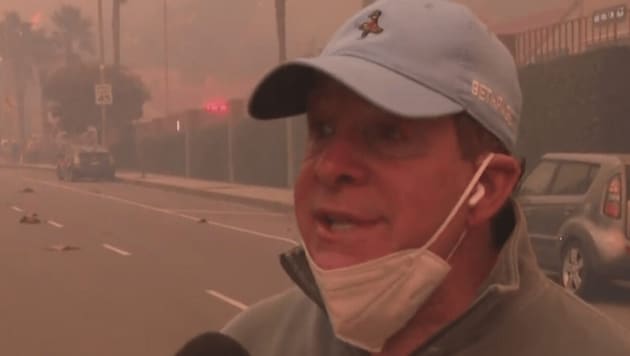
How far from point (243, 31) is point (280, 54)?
109 m

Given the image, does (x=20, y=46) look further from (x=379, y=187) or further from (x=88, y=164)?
(x=379, y=187)

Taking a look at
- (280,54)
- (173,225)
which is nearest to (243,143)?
(280,54)

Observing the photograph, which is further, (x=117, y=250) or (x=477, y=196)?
(x=117, y=250)

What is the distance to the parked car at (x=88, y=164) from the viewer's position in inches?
1799

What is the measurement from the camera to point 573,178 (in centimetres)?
1177

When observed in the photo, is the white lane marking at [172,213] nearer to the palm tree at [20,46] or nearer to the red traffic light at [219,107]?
the red traffic light at [219,107]

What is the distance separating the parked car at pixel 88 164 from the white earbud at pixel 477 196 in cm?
4437

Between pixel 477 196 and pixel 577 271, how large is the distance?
31.2ft

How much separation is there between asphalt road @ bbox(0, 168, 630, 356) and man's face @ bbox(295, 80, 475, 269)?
6948mm

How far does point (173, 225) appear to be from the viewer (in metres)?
22.0

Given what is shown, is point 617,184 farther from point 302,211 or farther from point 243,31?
point 243,31

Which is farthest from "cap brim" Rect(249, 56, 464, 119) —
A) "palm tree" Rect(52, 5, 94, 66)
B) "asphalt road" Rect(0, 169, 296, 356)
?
"palm tree" Rect(52, 5, 94, 66)

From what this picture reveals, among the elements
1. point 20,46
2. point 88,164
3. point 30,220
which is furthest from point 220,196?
point 20,46

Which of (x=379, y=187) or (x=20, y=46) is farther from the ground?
(x=20, y=46)
